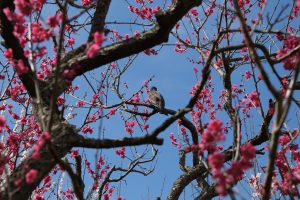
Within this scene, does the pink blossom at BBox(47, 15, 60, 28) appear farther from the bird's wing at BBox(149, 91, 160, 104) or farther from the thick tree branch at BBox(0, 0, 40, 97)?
the bird's wing at BBox(149, 91, 160, 104)

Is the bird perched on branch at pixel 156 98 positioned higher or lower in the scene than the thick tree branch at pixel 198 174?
higher

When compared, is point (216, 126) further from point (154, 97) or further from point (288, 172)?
point (154, 97)

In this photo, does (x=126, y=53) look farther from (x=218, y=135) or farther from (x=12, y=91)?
(x=12, y=91)

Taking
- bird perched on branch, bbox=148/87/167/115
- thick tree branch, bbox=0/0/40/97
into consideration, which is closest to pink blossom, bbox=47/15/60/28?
thick tree branch, bbox=0/0/40/97

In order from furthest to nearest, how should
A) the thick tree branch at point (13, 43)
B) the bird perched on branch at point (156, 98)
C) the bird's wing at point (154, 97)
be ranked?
the bird's wing at point (154, 97), the bird perched on branch at point (156, 98), the thick tree branch at point (13, 43)

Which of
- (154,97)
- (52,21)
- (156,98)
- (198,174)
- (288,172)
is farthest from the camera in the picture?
(154,97)

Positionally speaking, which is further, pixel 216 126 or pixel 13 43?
pixel 13 43

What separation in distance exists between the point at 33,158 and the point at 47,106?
0.79 m

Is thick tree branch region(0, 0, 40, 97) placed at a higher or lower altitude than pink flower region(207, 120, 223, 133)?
higher

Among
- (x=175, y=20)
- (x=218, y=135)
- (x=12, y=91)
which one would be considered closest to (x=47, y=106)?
(x=175, y=20)

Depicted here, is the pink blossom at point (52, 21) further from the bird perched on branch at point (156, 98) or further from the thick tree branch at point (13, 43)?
the bird perched on branch at point (156, 98)

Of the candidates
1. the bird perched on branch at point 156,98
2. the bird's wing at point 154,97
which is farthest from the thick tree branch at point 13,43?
the bird's wing at point 154,97

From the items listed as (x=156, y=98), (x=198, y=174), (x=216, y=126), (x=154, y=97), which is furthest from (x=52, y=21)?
(x=154, y=97)

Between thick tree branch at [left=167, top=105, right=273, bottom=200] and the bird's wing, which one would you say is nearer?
thick tree branch at [left=167, top=105, right=273, bottom=200]
